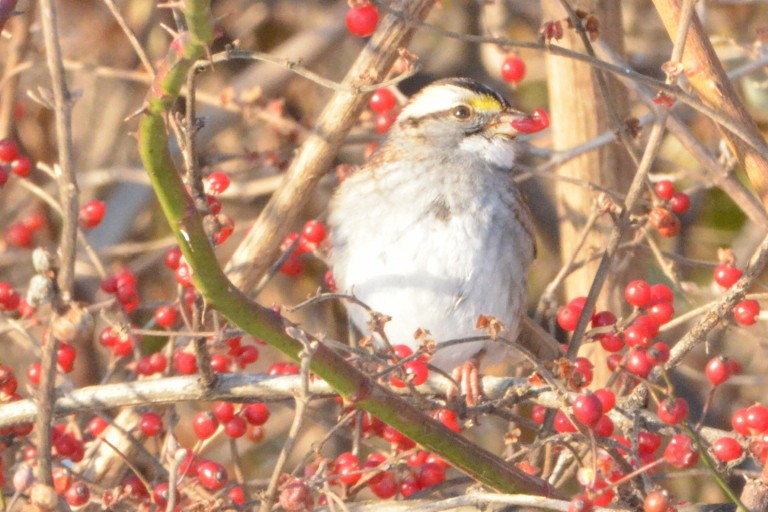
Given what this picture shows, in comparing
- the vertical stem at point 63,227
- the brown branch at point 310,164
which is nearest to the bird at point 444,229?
the brown branch at point 310,164

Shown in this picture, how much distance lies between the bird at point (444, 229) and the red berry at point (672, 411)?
34.8 inches

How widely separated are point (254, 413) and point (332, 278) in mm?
863

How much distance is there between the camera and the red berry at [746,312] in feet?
7.61

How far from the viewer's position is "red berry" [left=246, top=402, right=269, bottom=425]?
8.23ft

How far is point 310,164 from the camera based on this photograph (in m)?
3.04

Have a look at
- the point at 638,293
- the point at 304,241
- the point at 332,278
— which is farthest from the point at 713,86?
the point at 332,278

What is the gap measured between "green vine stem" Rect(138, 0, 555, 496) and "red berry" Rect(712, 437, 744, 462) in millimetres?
319

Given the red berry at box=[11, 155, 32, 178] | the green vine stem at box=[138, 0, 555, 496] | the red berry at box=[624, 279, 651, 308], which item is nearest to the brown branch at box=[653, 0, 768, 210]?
the red berry at box=[624, 279, 651, 308]

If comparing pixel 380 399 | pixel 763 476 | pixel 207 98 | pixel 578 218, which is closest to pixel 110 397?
pixel 380 399

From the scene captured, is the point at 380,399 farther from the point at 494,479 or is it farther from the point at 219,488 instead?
the point at 219,488

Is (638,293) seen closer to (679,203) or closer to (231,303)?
(679,203)

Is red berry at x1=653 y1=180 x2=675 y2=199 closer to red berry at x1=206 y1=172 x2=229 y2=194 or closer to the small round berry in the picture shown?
the small round berry

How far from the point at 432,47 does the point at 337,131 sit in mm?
2195

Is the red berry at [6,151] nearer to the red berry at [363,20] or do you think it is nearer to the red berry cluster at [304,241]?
the red berry cluster at [304,241]
